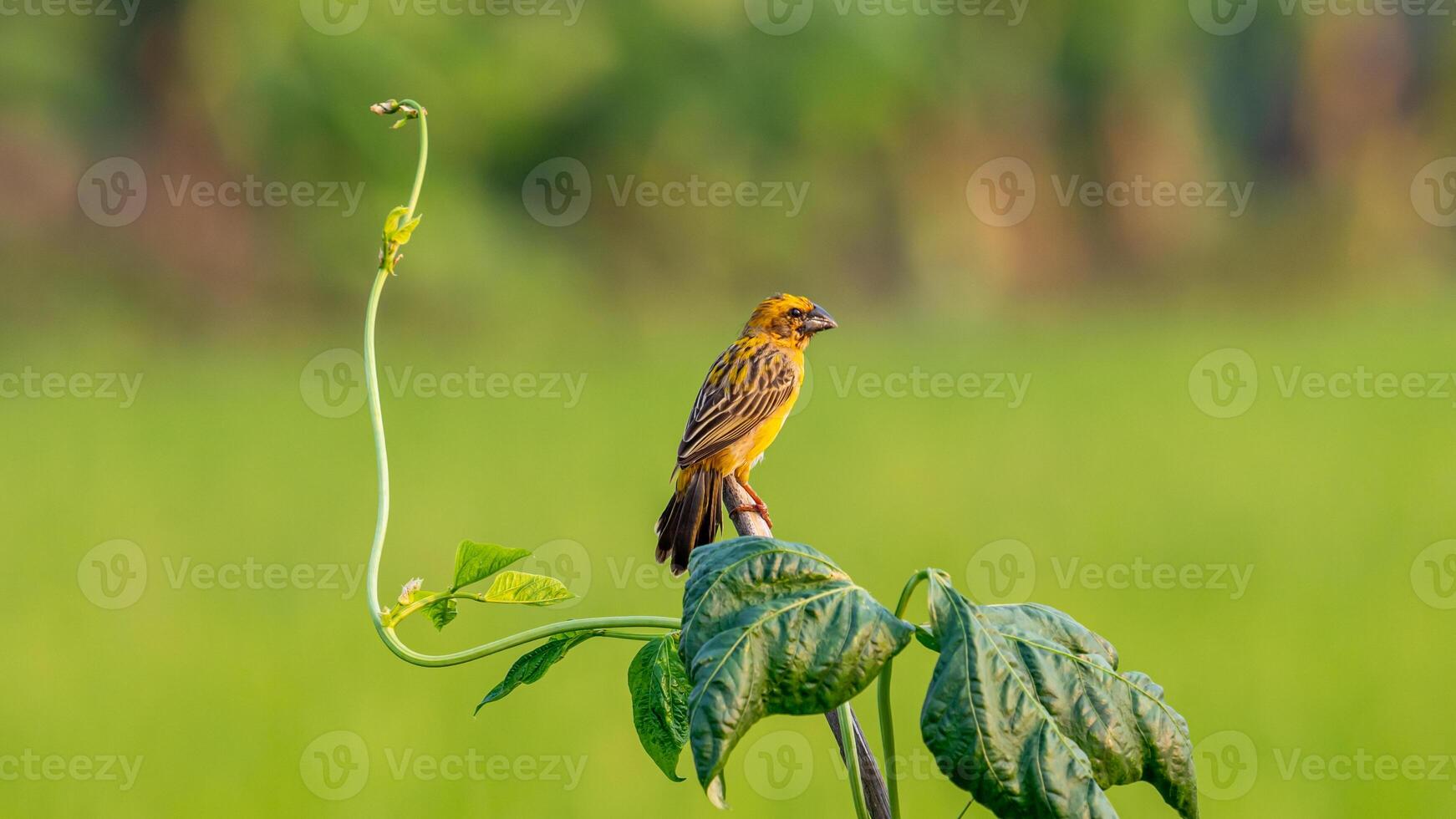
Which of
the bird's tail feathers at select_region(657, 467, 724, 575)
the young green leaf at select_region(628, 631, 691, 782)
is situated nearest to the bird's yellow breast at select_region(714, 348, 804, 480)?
the bird's tail feathers at select_region(657, 467, 724, 575)

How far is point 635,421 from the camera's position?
14.6 metres

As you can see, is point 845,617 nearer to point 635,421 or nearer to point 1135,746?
point 1135,746

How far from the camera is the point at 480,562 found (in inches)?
72.9

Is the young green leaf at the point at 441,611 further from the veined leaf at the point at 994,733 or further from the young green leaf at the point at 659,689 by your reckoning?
the veined leaf at the point at 994,733

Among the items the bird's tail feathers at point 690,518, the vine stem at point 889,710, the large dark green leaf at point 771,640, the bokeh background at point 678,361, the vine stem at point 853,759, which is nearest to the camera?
the large dark green leaf at point 771,640

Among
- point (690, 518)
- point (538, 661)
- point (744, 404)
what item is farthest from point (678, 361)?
point (538, 661)

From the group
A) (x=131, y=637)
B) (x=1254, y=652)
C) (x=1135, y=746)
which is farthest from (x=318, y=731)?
(x=1135, y=746)

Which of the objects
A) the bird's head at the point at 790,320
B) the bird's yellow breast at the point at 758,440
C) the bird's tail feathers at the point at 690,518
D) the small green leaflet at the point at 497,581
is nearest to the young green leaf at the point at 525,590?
the small green leaflet at the point at 497,581

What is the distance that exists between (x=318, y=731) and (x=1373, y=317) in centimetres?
1702

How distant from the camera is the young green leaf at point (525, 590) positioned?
1861 millimetres

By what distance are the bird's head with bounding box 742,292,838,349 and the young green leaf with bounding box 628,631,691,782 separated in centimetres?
209

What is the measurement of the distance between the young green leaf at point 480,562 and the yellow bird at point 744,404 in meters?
1.71

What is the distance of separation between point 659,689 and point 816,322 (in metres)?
2.17

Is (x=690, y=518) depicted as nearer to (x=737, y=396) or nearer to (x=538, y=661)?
(x=737, y=396)
